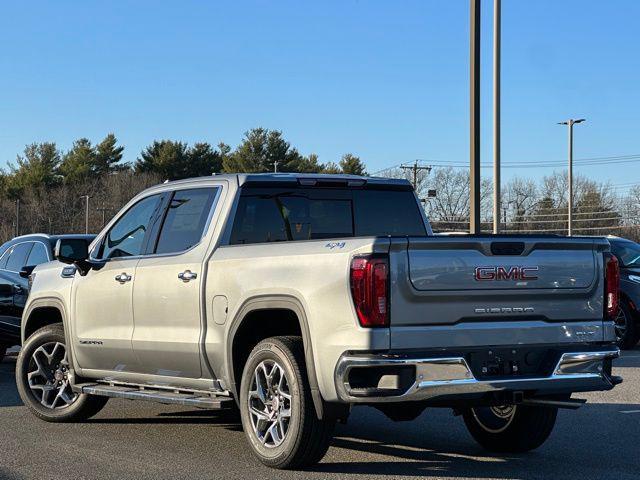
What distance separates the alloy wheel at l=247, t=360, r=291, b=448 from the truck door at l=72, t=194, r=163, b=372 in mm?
1547

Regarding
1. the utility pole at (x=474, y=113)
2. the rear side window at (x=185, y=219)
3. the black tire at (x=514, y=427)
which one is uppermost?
the utility pole at (x=474, y=113)

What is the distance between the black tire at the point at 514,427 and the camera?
7.30 metres

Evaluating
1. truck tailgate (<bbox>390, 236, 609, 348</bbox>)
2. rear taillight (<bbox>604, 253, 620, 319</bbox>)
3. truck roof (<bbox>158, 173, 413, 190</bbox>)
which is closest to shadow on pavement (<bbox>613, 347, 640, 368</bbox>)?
truck roof (<bbox>158, 173, 413, 190</bbox>)

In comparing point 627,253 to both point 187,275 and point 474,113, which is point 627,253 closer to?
point 474,113

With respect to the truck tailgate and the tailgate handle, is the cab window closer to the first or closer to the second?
the truck tailgate

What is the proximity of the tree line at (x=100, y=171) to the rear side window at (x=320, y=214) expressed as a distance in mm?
71987

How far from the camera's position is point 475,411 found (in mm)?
7617

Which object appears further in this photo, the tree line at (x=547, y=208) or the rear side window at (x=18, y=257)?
the tree line at (x=547, y=208)

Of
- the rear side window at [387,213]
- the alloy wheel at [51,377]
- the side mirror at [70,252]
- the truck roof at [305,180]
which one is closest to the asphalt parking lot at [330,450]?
the alloy wheel at [51,377]

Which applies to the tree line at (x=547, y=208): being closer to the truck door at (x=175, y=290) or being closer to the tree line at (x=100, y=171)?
the tree line at (x=100, y=171)

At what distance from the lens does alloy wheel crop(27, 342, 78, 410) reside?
888 cm

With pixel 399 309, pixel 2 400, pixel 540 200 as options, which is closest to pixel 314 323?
pixel 399 309

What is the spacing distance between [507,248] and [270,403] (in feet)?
6.10

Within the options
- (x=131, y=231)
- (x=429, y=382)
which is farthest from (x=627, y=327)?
(x=429, y=382)
